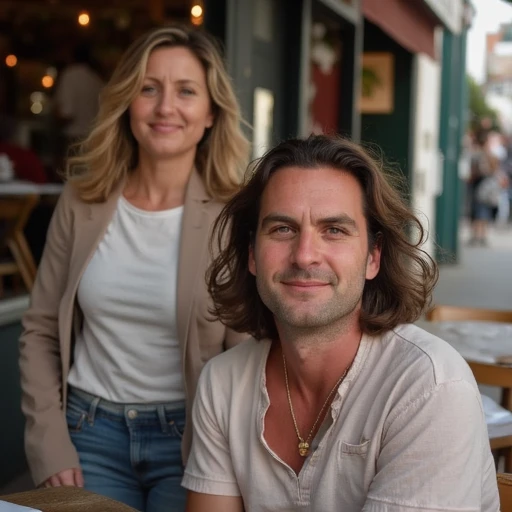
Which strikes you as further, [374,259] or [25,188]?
[25,188]

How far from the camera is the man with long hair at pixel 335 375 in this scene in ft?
6.15

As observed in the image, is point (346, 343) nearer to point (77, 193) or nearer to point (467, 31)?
point (77, 193)

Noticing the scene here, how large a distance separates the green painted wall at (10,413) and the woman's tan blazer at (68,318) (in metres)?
1.86

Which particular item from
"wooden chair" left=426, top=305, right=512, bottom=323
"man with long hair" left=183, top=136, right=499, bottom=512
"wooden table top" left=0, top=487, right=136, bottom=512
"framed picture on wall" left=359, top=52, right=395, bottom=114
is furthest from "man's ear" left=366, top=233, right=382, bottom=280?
"framed picture on wall" left=359, top=52, right=395, bottom=114

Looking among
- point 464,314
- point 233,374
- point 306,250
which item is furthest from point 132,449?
point 464,314

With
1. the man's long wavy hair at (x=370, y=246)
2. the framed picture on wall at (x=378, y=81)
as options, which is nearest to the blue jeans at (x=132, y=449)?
the man's long wavy hair at (x=370, y=246)

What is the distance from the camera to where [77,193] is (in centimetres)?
279

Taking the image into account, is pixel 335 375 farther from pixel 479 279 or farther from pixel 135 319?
pixel 479 279

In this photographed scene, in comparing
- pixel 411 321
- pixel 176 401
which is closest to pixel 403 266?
pixel 411 321

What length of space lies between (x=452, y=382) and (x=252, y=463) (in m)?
0.52

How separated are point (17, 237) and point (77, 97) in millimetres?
4503

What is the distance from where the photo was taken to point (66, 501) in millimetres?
1942

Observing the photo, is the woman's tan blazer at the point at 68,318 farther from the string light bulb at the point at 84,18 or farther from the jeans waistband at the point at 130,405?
the string light bulb at the point at 84,18

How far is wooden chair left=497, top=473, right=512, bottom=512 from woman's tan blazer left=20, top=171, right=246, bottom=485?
2.82 ft
